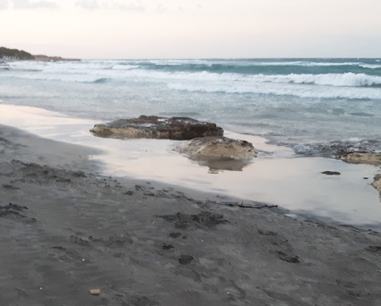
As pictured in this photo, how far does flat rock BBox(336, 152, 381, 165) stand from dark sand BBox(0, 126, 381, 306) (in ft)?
11.1

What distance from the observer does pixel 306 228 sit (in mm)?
4609

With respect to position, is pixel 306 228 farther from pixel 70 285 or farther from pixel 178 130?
pixel 178 130

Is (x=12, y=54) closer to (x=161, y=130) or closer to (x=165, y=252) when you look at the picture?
(x=161, y=130)

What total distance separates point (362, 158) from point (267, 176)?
2.14m

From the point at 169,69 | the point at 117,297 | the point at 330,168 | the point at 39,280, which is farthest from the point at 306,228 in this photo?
the point at 169,69

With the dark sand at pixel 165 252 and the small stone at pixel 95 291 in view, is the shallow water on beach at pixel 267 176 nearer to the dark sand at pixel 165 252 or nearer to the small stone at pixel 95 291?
the dark sand at pixel 165 252

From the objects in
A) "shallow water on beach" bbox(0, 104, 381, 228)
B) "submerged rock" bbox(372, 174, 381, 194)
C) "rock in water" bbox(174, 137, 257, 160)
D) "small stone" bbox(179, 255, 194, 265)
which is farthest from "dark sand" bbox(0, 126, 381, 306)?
"rock in water" bbox(174, 137, 257, 160)

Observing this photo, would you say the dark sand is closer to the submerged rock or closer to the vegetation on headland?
the submerged rock

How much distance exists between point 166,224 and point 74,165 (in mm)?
3223

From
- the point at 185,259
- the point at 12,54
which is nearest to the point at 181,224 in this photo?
the point at 185,259

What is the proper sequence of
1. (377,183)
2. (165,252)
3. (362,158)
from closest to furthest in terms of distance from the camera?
1. (165,252)
2. (377,183)
3. (362,158)

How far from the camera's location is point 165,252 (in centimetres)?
378

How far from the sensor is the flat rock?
7.85m

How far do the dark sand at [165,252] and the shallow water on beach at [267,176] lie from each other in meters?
0.51
